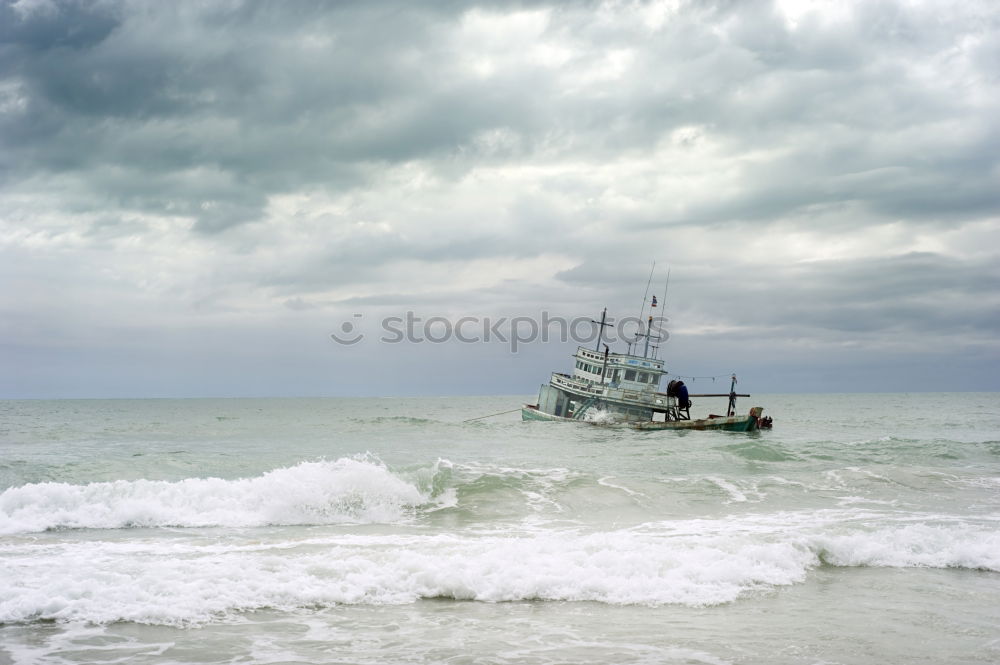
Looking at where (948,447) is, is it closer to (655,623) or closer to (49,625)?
(655,623)

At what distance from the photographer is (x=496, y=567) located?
10.2 meters

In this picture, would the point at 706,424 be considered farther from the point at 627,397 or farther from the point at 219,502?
the point at 219,502

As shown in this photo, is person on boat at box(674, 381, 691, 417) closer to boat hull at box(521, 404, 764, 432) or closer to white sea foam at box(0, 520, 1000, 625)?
boat hull at box(521, 404, 764, 432)

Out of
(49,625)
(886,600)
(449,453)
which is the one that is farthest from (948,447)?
(49,625)

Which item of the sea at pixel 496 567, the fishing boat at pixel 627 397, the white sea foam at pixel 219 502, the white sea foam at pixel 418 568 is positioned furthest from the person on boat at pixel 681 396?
the white sea foam at pixel 418 568

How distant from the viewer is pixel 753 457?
92.1 ft

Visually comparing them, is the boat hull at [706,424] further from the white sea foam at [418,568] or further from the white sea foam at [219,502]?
the white sea foam at [418,568]

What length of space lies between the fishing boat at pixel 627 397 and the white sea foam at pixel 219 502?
31772 mm

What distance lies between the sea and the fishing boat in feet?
81.9

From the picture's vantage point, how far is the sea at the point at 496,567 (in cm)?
762

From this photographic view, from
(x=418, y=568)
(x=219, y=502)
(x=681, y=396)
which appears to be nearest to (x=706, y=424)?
(x=681, y=396)

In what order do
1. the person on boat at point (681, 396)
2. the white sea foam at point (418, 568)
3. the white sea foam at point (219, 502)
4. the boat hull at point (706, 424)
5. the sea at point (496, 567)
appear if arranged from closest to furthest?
the sea at point (496, 567) < the white sea foam at point (418, 568) < the white sea foam at point (219, 502) < the boat hull at point (706, 424) < the person on boat at point (681, 396)

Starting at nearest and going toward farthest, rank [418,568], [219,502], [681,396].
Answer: [418,568] → [219,502] → [681,396]

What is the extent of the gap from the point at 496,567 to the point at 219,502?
28.4 feet
